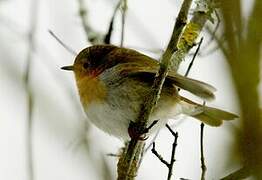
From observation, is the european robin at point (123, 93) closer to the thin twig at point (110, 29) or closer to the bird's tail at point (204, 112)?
the bird's tail at point (204, 112)

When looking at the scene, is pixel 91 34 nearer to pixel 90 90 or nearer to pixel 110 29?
pixel 110 29

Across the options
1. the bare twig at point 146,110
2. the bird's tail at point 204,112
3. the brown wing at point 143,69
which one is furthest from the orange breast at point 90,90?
the bird's tail at point 204,112

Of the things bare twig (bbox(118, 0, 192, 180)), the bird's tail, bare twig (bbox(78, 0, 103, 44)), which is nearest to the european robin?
the bird's tail

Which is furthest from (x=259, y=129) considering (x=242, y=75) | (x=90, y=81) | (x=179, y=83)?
(x=90, y=81)

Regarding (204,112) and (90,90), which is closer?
(90,90)

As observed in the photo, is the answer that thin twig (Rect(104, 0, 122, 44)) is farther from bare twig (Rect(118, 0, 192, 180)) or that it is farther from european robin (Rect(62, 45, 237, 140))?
bare twig (Rect(118, 0, 192, 180))

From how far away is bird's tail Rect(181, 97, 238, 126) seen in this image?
150 inches

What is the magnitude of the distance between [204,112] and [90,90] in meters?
1.00

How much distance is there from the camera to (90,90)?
359cm

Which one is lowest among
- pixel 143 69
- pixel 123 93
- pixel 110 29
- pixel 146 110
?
pixel 146 110

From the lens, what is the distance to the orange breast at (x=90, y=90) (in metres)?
3.48

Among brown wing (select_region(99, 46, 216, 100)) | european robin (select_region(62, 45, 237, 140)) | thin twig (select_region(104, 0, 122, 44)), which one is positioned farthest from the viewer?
thin twig (select_region(104, 0, 122, 44))

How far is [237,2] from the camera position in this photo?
1191 millimetres

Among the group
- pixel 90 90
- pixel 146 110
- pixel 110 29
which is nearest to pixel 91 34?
pixel 110 29
